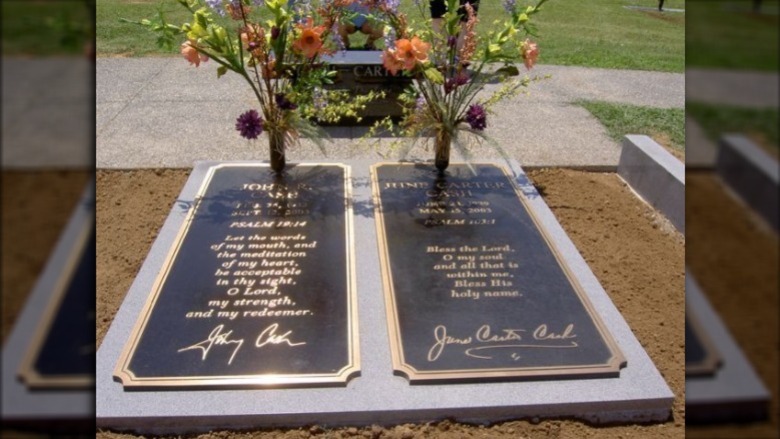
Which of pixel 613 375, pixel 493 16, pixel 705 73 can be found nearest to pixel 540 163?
pixel 613 375

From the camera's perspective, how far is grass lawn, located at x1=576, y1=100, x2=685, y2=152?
623cm

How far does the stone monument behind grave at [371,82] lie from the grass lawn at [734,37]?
18.8ft

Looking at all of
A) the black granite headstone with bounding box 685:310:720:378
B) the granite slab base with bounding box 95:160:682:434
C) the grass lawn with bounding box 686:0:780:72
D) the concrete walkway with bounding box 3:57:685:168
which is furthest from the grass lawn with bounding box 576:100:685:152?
the grass lawn with bounding box 686:0:780:72

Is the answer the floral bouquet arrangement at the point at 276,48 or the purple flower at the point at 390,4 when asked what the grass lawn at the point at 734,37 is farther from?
the purple flower at the point at 390,4

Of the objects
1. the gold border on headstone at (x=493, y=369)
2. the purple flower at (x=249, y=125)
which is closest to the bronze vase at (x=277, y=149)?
the purple flower at (x=249, y=125)

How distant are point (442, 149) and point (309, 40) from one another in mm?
1131

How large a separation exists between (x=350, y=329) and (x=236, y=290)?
631 millimetres

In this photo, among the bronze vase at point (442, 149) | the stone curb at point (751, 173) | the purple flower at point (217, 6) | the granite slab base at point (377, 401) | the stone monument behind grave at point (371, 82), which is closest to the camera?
the stone curb at point (751, 173)

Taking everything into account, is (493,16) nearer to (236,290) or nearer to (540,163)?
(540,163)
